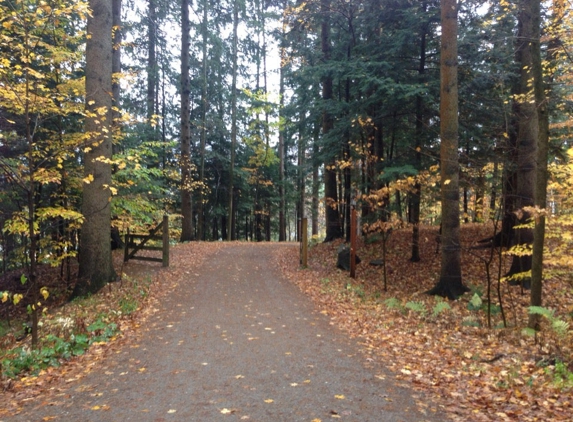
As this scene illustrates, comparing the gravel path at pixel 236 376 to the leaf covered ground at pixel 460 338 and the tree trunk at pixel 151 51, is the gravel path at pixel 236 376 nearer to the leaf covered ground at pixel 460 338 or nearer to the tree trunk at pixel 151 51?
the leaf covered ground at pixel 460 338

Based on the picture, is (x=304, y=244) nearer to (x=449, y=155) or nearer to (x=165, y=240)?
(x=165, y=240)

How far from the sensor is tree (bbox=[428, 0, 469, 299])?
9.79m

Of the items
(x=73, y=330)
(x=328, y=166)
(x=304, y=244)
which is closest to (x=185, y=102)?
(x=328, y=166)

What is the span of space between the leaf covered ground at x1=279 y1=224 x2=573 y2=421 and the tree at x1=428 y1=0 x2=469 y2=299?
62cm

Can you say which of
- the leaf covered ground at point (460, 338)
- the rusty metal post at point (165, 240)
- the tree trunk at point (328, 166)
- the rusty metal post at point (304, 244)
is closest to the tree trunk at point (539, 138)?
the leaf covered ground at point (460, 338)

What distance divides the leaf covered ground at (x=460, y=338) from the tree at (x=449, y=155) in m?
0.62

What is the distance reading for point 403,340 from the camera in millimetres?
6926

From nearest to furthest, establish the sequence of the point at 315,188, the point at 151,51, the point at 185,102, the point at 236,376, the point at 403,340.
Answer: the point at 236,376
the point at 403,340
the point at 185,102
the point at 151,51
the point at 315,188

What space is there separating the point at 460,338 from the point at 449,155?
4677 mm

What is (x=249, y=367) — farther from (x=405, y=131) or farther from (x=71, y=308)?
(x=405, y=131)

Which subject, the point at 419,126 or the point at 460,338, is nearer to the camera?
the point at 460,338

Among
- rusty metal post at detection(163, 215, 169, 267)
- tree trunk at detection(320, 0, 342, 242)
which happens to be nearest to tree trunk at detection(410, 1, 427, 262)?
tree trunk at detection(320, 0, 342, 242)

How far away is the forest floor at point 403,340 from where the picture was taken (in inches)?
175

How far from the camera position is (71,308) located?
884 cm
